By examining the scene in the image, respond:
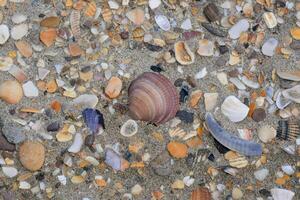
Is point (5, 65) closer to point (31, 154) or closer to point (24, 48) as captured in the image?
point (24, 48)

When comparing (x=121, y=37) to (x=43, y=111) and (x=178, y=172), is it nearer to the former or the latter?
(x=43, y=111)

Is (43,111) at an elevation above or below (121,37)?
below

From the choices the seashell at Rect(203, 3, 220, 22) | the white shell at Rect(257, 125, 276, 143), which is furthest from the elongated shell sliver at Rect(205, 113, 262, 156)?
the seashell at Rect(203, 3, 220, 22)

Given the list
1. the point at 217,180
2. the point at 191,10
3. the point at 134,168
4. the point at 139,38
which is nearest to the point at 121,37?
the point at 139,38

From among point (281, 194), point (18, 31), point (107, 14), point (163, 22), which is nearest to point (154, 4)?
point (163, 22)

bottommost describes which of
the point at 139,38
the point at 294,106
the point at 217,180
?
the point at 217,180
